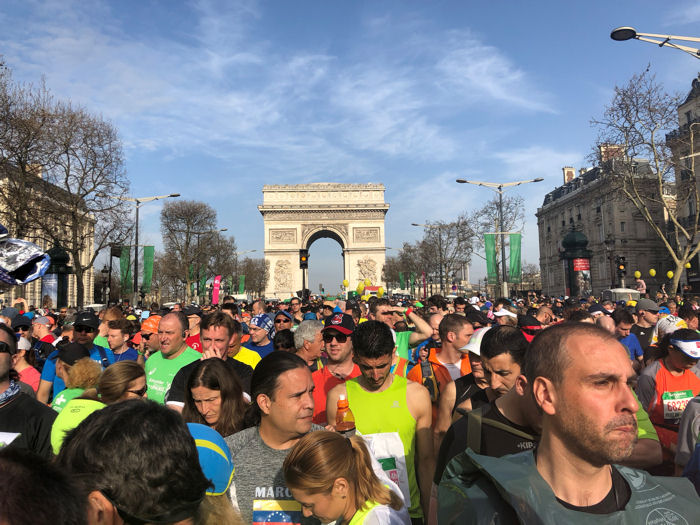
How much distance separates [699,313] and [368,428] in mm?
7513

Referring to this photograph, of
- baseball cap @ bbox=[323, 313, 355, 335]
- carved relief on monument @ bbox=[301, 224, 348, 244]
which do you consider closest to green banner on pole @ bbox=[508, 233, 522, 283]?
baseball cap @ bbox=[323, 313, 355, 335]

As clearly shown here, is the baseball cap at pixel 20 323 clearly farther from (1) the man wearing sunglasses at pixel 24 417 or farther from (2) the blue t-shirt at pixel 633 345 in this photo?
(2) the blue t-shirt at pixel 633 345

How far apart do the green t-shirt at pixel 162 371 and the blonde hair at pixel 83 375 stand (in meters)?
0.65

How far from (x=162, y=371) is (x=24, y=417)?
5.47 ft

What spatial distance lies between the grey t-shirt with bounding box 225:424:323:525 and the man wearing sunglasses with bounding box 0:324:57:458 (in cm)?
125

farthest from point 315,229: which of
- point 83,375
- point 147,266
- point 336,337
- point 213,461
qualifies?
point 213,461

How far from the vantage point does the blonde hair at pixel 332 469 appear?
211 cm

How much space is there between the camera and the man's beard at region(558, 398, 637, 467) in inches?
58.4

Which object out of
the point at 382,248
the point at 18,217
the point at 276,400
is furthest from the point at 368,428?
the point at 382,248

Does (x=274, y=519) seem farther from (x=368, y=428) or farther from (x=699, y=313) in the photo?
(x=699, y=313)

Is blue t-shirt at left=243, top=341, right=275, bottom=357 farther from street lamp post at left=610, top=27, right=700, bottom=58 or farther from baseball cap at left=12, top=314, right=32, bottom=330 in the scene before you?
street lamp post at left=610, top=27, right=700, bottom=58

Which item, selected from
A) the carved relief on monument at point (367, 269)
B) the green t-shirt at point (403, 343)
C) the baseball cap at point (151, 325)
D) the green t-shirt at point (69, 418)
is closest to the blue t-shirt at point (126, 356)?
the baseball cap at point (151, 325)

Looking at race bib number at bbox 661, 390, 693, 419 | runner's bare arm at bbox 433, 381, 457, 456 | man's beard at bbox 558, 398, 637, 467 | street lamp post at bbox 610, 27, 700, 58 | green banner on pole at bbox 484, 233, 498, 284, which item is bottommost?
race bib number at bbox 661, 390, 693, 419

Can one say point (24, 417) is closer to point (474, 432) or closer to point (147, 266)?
point (474, 432)
